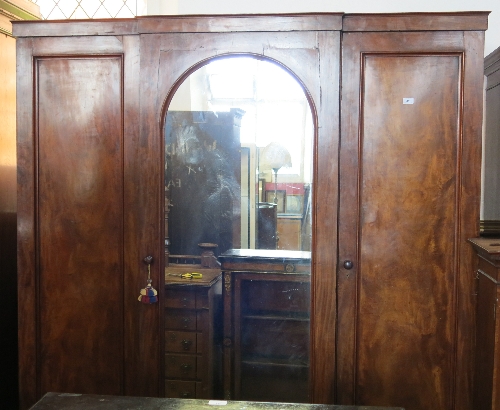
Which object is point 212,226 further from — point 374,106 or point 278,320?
point 374,106

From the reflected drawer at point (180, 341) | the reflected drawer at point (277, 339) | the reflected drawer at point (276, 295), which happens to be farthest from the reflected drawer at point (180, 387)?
the reflected drawer at point (276, 295)

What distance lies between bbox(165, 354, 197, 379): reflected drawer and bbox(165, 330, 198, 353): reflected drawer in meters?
0.03

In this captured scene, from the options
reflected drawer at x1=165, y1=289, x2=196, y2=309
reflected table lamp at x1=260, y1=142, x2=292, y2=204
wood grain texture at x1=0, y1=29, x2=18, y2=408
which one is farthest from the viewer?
wood grain texture at x1=0, y1=29, x2=18, y2=408

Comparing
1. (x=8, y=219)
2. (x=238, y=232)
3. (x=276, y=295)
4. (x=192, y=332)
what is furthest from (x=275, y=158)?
(x=8, y=219)

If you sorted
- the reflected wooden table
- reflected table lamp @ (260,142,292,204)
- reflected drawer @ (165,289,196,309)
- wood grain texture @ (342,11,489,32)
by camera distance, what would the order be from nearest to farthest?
the reflected wooden table, wood grain texture @ (342,11,489,32), reflected table lamp @ (260,142,292,204), reflected drawer @ (165,289,196,309)

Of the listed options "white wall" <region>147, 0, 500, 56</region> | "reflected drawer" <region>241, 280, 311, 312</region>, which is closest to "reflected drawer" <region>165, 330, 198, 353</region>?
"reflected drawer" <region>241, 280, 311, 312</region>

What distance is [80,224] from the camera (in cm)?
244

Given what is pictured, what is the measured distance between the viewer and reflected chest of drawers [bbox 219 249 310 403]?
2.36 meters

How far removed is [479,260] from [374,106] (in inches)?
28.8

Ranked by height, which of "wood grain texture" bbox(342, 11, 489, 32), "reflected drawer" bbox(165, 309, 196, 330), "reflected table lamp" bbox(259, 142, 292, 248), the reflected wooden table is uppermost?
"wood grain texture" bbox(342, 11, 489, 32)

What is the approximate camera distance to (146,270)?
2391mm

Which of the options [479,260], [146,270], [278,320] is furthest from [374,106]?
[146,270]

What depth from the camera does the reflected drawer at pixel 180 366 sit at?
2434 mm

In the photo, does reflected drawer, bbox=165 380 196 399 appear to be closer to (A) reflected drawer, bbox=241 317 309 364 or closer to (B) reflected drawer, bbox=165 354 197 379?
(B) reflected drawer, bbox=165 354 197 379
